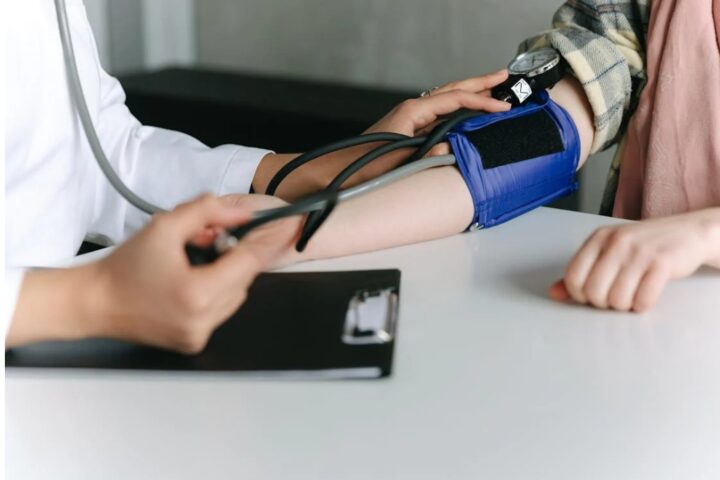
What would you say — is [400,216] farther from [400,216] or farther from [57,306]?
[57,306]

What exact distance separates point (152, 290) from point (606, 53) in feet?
2.24

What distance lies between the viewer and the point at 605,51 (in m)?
1.11

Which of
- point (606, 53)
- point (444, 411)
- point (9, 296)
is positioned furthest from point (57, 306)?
point (606, 53)

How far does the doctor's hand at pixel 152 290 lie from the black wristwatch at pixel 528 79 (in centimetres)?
44

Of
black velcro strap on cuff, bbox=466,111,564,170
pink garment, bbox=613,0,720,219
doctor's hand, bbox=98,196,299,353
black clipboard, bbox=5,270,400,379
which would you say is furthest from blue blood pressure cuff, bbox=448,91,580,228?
doctor's hand, bbox=98,196,299,353

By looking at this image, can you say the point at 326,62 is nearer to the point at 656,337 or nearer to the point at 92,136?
the point at 92,136

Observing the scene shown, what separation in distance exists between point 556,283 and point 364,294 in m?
0.16

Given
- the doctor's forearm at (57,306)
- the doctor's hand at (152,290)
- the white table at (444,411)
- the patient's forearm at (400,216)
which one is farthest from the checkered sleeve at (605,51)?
the doctor's forearm at (57,306)

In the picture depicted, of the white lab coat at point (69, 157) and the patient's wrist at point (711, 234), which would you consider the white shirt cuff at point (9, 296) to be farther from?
the patient's wrist at point (711, 234)

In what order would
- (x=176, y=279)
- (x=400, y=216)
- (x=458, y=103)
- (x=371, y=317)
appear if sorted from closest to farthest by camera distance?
1. (x=176, y=279)
2. (x=371, y=317)
3. (x=400, y=216)
4. (x=458, y=103)

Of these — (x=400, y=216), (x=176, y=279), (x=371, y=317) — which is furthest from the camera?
(x=400, y=216)

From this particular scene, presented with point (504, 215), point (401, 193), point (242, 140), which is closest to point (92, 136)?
point (401, 193)

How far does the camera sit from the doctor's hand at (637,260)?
0.77 m

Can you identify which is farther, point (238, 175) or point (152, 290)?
point (238, 175)
